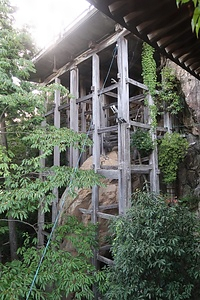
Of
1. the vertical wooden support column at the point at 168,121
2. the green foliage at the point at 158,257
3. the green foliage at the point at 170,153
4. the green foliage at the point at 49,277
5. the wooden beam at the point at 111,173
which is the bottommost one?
the green foliage at the point at 49,277

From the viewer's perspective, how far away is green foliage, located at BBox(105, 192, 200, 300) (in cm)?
287

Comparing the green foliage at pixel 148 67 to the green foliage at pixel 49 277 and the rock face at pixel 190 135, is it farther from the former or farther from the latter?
the green foliage at pixel 49 277

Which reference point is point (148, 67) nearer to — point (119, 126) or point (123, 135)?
point (119, 126)

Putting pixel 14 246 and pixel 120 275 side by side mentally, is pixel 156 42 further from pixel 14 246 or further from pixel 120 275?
pixel 14 246

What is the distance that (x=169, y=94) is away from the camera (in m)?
5.97

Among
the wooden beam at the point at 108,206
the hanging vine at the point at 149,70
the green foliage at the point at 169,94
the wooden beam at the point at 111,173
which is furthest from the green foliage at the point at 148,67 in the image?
the wooden beam at the point at 108,206

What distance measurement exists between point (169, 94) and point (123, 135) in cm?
216

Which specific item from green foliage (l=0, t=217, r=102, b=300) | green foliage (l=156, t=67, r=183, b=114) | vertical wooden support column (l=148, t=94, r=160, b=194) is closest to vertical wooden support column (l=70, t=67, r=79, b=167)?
vertical wooden support column (l=148, t=94, r=160, b=194)

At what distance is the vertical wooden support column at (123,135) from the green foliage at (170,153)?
1327mm

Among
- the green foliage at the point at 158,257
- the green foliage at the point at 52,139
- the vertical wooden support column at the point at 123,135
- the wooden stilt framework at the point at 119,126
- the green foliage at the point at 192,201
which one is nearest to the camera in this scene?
the green foliage at the point at 158,257

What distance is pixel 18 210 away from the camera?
11.3 feet

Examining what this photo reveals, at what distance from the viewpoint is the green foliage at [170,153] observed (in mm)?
5691

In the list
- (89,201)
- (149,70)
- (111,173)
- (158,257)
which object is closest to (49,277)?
(158,257)

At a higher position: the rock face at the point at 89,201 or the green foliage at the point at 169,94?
the green foliage at the point at 169,94
